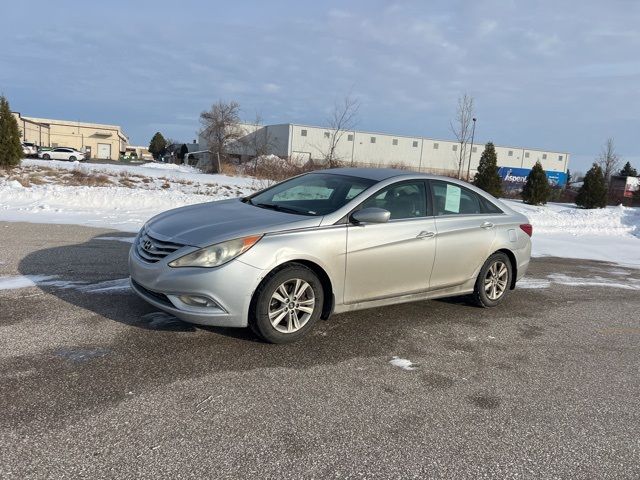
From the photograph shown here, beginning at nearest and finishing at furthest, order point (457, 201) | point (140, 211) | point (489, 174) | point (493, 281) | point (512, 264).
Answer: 1. point (457, 201)
2. point (493, 281)
3. point (512, 264)
4. point (140, 211)
5. point (489, 174)

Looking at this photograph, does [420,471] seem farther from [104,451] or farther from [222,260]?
[222,260]

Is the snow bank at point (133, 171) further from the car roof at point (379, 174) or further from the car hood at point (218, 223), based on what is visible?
the car hood at point (218, 223)

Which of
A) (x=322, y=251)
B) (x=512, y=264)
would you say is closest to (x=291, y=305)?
(x=322, y=251)

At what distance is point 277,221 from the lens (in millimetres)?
4594

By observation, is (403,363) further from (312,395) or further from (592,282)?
(592,282)

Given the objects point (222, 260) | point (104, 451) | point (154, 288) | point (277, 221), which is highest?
point (277, 221)

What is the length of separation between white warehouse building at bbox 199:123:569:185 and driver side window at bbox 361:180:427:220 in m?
59.8

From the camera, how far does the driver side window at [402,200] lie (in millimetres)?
5207

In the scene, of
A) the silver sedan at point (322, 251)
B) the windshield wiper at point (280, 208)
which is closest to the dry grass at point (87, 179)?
the silver sedan at point (322, 251)

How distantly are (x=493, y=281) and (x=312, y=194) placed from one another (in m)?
2.51

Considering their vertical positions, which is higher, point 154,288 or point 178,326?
point 154,288

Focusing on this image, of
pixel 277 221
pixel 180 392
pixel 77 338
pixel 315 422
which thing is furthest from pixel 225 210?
pixel 315 422

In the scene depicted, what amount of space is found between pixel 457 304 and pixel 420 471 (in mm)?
3793

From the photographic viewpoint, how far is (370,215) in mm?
4816
